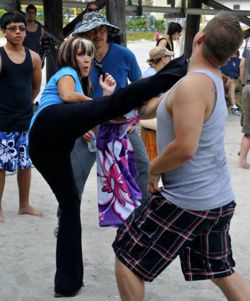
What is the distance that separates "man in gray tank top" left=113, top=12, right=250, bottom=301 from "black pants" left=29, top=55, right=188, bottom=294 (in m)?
0.26

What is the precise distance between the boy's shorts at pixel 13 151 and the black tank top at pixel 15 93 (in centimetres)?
6

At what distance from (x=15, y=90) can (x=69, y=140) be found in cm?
176

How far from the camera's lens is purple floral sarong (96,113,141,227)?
161 inches

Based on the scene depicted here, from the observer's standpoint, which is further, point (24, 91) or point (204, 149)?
point (24, 91)

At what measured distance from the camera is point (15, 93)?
16.0 ft

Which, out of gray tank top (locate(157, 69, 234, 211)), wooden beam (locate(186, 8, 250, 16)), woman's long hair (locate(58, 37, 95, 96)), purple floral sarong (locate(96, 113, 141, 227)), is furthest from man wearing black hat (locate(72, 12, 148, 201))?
wooden beam (locate(186, 8, 250, 16))

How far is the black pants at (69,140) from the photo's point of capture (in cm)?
A: 298

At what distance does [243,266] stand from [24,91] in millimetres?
2182

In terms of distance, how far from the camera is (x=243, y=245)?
4.57 metres

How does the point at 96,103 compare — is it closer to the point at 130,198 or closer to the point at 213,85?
the point at 213,85

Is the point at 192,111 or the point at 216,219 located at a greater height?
A: the point at 192,111

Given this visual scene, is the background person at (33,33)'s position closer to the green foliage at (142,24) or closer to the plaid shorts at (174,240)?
the plaid shorts at (174,240)

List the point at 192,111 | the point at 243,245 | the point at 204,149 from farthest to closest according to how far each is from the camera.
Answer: the point at 243,245
the point at 204,149
the point at 192,111

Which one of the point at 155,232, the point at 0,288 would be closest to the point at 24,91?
the point at 0,288
